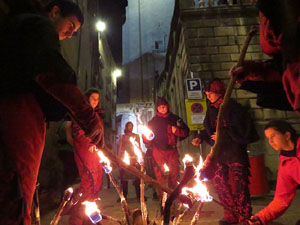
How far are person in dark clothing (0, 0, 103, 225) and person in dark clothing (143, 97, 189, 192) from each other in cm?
277

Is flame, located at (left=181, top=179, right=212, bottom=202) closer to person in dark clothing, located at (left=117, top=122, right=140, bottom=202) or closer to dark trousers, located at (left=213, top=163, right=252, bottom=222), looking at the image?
dark trousers, located at (left=213, top=163, right=252, bottom=222)

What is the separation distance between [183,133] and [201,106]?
234 centimetres

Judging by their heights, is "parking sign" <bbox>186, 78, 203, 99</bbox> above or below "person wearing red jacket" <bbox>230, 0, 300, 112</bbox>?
above

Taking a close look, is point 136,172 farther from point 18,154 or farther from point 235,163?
point 235,163

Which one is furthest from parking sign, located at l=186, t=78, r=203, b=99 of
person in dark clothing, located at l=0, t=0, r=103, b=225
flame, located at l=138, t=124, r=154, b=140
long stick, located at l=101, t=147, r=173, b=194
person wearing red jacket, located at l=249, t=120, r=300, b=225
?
person in dark clothing, located at l=0, t=0, r=103, b=225

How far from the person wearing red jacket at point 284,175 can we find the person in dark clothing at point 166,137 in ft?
5.94

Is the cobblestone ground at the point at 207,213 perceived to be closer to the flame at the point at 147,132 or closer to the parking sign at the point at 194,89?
the flame at the point at 147,132

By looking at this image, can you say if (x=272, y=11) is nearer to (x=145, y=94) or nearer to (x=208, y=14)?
(x=208, y=14)

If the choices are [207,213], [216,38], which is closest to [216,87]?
[207,213]

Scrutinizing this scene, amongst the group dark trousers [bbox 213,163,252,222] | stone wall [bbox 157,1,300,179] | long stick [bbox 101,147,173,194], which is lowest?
dark trousers [bbox 213,163,252,222]

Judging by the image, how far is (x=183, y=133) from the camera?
399 centimetres

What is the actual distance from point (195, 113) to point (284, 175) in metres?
3.94

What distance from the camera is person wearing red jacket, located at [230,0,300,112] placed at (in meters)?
1.12

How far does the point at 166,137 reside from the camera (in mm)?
4062
